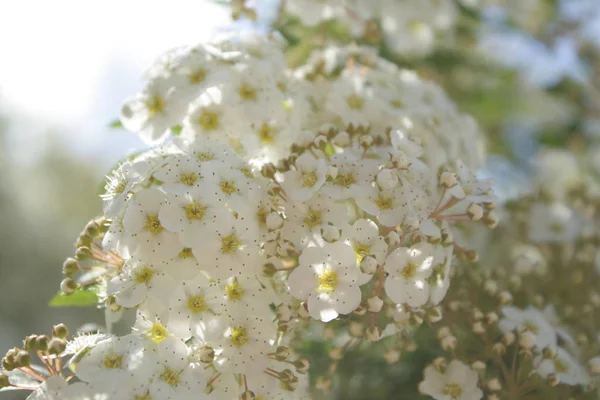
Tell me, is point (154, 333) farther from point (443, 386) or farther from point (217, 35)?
point (217, 35)

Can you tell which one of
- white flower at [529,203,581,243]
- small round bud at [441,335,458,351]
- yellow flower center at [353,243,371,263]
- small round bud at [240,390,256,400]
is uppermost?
yellow flower center at [353,243,371,263]

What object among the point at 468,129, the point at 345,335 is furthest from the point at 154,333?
the point at 468,129

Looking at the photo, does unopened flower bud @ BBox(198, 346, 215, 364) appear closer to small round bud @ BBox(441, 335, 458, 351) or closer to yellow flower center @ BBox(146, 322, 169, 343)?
yellow flower center @ BBox(146, 322, 169, 343)

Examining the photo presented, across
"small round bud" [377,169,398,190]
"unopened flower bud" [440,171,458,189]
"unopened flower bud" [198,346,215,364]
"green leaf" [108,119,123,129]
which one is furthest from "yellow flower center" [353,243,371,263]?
"green leaf" [108,119,123,129]

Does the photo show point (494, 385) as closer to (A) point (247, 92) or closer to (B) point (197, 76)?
(A) point (247, 92)

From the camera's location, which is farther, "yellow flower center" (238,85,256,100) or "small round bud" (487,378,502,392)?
"yellow flower center" (238,85,256,100)

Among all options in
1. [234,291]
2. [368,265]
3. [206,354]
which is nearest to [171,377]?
[206,354]

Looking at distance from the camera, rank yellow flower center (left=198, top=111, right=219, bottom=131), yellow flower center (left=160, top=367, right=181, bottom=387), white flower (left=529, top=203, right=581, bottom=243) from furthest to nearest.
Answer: white flower (left=529, top=203, right=581, bottom=243) → yellow flower center (left=198, top=111, right=219, bottom=131) → yellow flower center (left=160, top=367, right=181, bottom=387)
